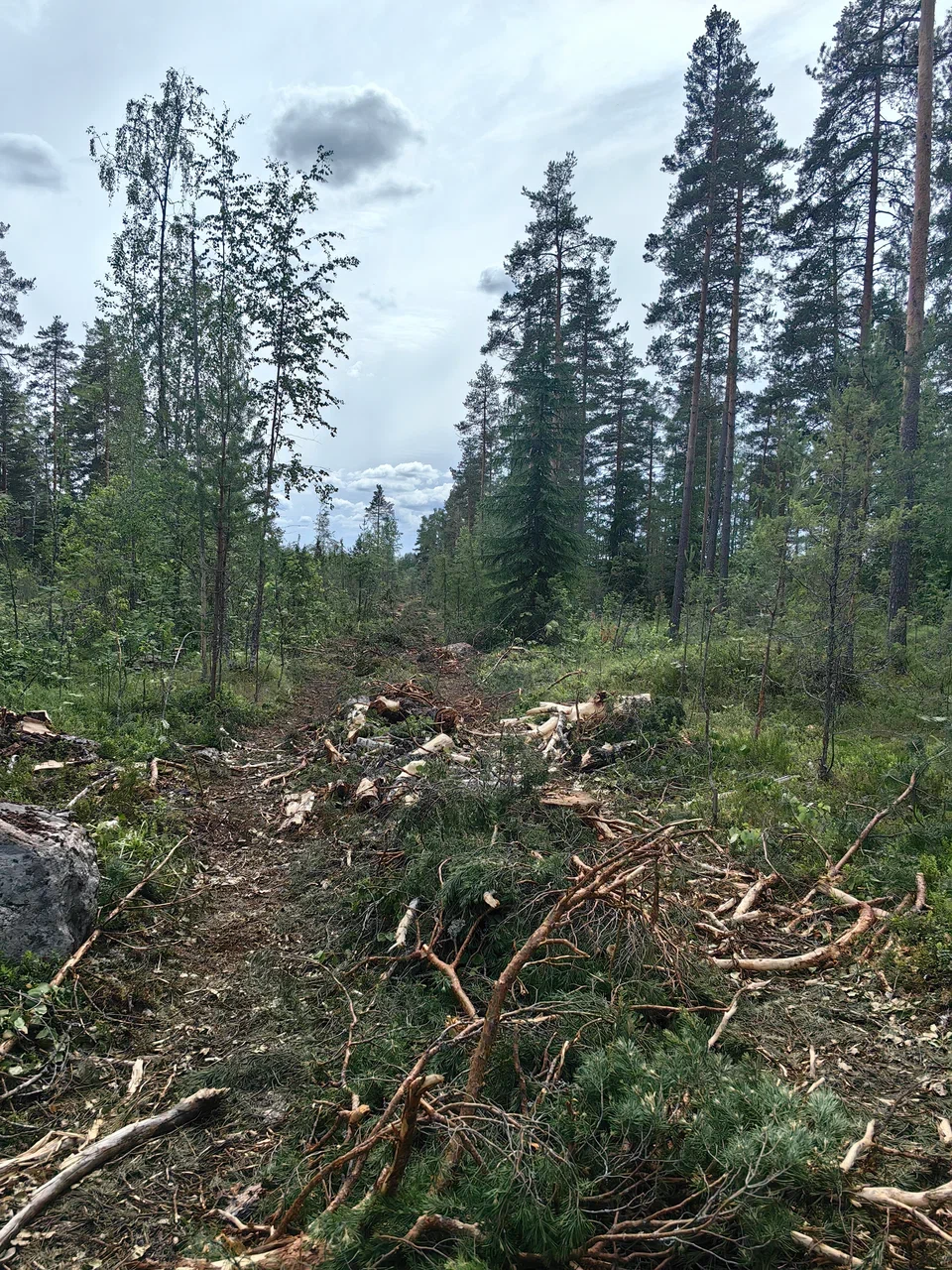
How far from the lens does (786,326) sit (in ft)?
67.1

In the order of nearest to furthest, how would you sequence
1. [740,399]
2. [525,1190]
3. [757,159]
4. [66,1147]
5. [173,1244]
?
[525,1190], [173,1244], [66,1147], [757,159], [740,399]

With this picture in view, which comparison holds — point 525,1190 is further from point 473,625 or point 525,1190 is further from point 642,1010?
point 473,625

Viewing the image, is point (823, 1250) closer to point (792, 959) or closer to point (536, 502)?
point (792, 959)

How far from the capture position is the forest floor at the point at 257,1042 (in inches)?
94.3

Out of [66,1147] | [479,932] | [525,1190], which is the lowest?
[66,1147]

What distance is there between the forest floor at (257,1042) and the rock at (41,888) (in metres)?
0.25

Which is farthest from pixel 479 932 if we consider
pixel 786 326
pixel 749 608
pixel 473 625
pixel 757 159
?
pixel 786 326

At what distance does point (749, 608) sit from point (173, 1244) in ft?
29.8

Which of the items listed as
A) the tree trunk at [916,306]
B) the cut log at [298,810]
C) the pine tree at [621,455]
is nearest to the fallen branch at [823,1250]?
the cut log at [298,810]

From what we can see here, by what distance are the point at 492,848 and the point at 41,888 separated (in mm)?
2775

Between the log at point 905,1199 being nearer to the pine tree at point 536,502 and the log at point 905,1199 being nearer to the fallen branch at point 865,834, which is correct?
the fallen branch at point 865,834

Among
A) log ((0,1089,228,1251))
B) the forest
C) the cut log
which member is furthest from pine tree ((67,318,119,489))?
log ((0,1089,228,1251))

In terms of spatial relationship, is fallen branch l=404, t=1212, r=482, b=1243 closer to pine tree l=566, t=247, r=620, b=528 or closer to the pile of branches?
the pile of branches

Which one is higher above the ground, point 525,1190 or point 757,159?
point 757,159
